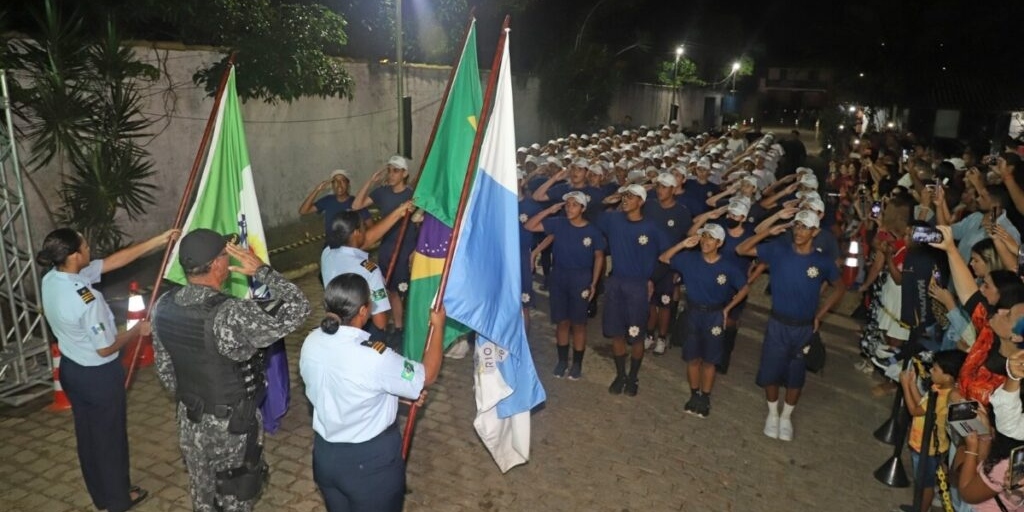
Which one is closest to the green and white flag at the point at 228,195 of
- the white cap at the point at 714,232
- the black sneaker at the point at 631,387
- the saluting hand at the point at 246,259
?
the saluting hand at the point at 246,259

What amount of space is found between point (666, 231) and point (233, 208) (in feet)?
15.1

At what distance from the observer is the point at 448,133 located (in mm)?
5746

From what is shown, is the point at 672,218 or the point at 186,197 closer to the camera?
the point at 186,197

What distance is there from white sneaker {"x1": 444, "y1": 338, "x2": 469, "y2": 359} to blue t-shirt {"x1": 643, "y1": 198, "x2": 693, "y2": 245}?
2589mm

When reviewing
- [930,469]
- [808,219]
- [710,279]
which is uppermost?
[808,219]

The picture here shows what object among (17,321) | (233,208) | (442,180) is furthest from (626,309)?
(17,321)

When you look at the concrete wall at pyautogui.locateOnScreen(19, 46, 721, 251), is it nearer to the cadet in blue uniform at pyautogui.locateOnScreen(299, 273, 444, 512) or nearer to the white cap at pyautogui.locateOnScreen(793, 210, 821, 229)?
Answer: the cadet in blue uniform at pyautogui.locateOnScreen(299, 273, 444, 512)

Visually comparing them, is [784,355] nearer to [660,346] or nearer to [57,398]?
[660,346]

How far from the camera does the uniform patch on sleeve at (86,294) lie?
4566 mm

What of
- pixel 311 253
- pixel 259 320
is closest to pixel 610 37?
pixel 311 253

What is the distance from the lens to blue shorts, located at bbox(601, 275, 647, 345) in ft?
23.4

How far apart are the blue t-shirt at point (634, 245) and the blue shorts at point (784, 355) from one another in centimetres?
129

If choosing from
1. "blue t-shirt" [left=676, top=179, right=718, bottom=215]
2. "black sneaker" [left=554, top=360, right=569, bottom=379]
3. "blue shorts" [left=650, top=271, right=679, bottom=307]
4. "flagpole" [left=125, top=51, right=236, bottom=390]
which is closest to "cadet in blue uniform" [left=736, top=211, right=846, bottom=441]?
"blue shorts" [left=650, top=271, right=679, bottom=307]

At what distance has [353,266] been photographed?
5.60 metres
